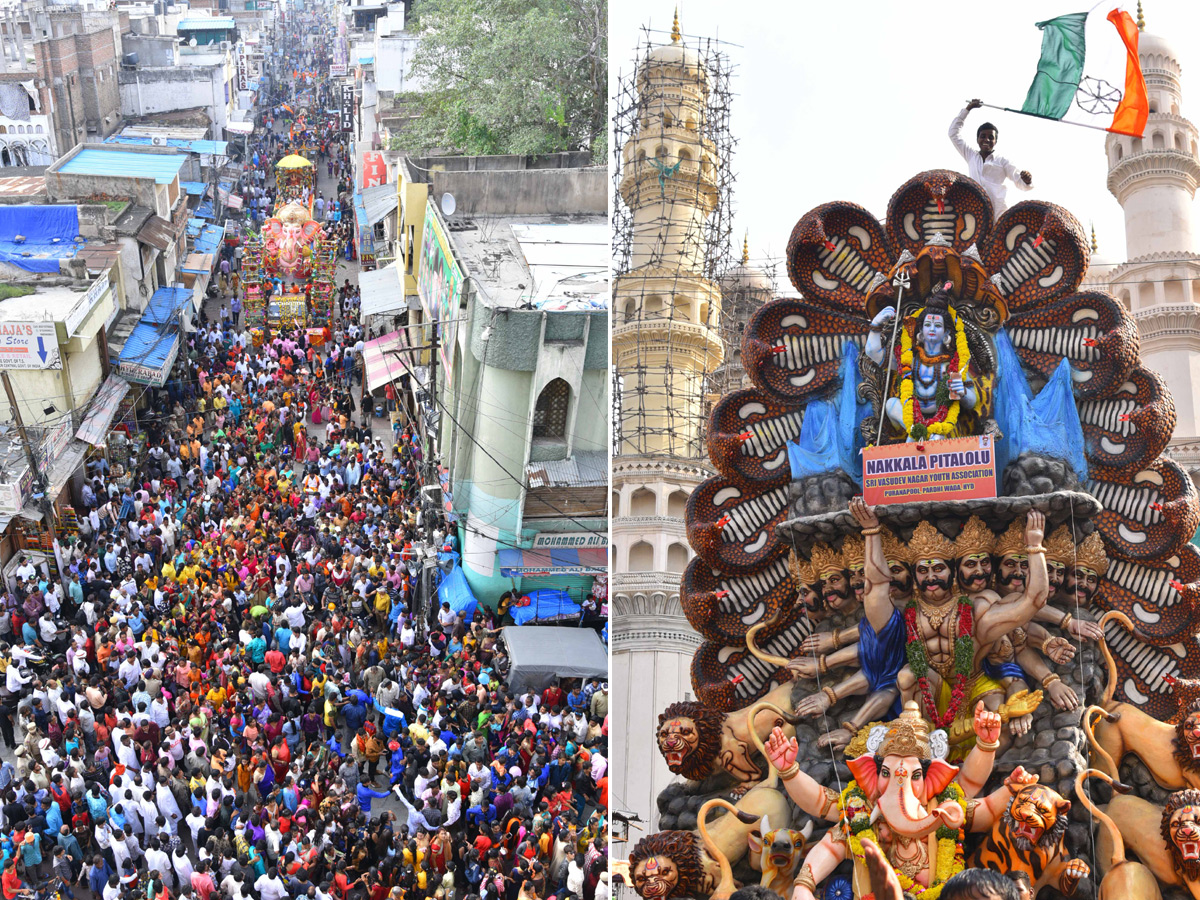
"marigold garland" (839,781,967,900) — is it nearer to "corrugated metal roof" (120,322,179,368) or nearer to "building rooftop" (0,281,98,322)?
"building rooftop" (0,281,98,322)

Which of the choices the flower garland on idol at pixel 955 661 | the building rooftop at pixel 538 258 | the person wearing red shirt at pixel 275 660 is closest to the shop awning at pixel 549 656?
the person wearing red shirt at pixel 275 660

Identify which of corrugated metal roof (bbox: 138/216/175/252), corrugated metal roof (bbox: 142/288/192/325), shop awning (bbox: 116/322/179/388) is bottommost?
shop awning (bbox: 116/322/179/388)

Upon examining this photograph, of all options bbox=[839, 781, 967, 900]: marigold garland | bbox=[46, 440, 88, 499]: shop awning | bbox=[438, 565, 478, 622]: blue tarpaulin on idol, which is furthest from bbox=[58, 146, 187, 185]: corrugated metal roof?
bbox=[839, 781, 967, 900]: marigold garland

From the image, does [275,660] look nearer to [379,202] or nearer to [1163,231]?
[1163,231]

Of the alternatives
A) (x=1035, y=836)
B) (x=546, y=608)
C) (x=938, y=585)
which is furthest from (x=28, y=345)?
(x=1035, y=836)

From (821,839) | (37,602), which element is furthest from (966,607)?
(37,602)

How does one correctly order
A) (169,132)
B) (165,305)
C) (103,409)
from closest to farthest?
(103,409) → (165,305) → (169,132)
